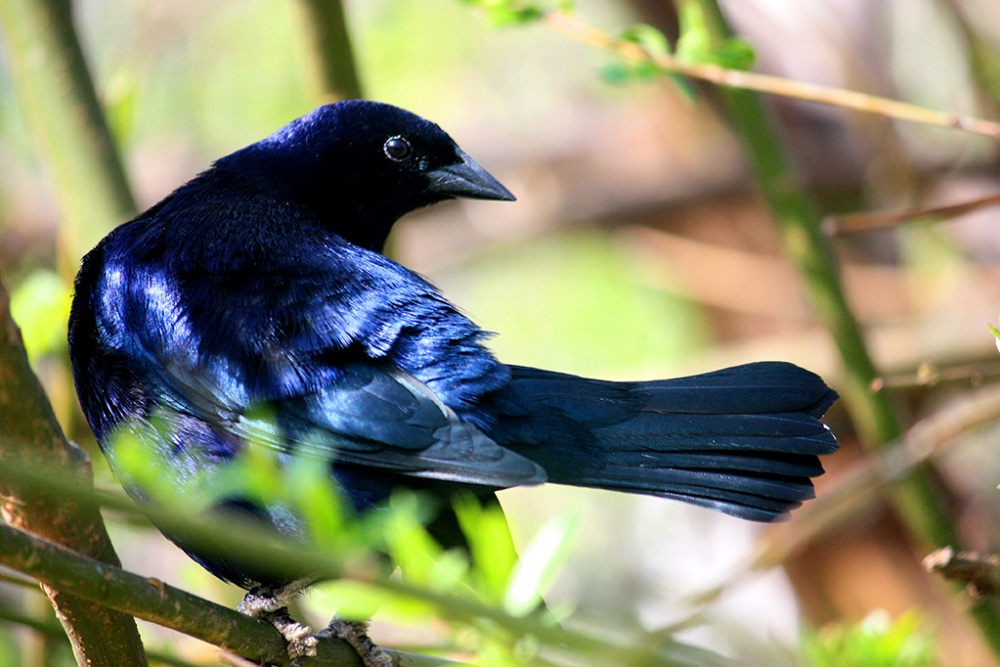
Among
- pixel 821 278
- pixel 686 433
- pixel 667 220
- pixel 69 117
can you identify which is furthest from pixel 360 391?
pixel 667 220

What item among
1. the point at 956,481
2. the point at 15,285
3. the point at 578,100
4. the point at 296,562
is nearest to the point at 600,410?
the point at 296,562

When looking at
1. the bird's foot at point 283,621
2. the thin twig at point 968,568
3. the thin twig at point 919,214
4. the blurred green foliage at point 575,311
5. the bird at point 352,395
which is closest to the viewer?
the thin twig at point 968,568

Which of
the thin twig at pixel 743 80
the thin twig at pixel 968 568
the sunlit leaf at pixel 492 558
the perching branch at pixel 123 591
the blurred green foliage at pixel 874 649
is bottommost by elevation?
the perching branch at pixel 123 591

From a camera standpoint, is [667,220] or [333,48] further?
[667,220]

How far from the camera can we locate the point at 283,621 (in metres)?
2.54

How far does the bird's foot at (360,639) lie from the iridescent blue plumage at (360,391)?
30cm

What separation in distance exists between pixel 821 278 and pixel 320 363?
6.94 ft

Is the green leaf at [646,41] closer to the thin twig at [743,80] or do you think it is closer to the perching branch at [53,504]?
the thin twig at [743,80]

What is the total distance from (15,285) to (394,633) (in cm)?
312

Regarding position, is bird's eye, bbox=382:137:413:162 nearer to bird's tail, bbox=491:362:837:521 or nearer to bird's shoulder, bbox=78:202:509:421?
bird's shoulder, bbox=78:202:509:421

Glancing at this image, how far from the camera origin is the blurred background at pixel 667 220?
5.39m

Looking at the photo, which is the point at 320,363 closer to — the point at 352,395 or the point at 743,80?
the point at 352,395

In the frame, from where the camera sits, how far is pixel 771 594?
7.42 metres

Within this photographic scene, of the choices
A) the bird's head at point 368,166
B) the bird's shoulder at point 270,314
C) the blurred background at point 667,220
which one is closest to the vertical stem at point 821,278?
the blurred background at point 667,220
